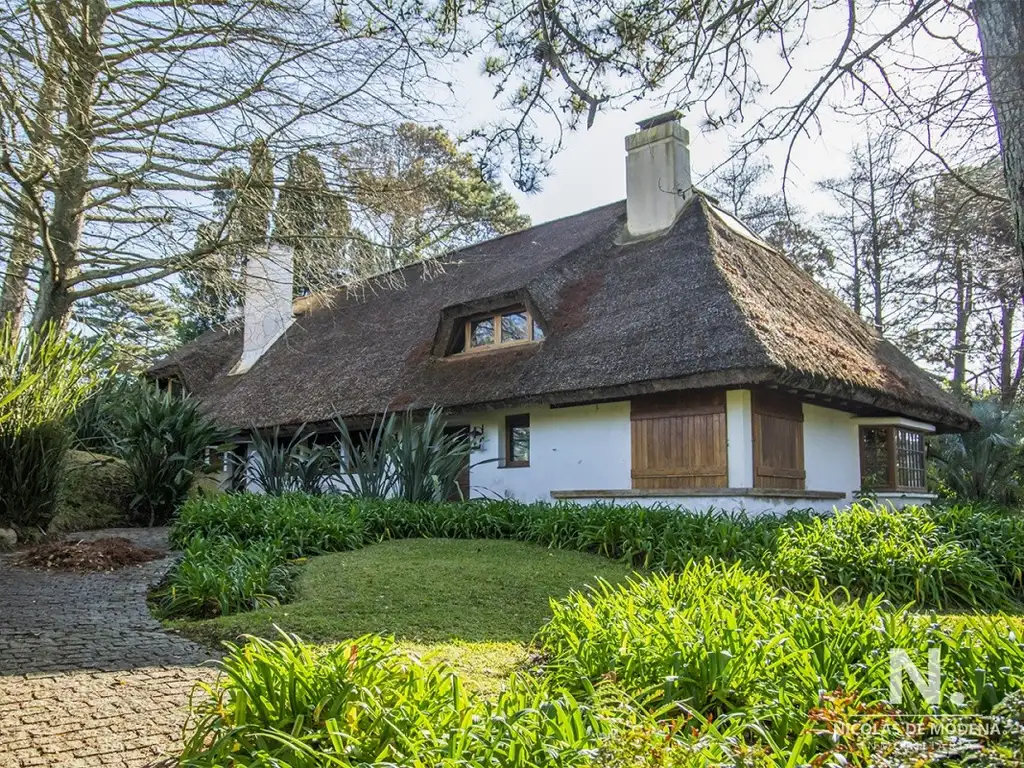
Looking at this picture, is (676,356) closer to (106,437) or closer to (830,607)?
(830,607)

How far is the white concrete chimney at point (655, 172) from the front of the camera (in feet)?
41.9

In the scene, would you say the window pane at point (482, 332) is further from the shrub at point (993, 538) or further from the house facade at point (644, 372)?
the shrub at point (993, 538)

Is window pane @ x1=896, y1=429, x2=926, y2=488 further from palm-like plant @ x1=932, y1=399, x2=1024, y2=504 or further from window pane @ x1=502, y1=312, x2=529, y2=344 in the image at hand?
window pane @ x1=502, y1=312, x2=529, y2=344

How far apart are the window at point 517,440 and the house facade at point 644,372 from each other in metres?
0.04

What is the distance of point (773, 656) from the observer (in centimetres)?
300

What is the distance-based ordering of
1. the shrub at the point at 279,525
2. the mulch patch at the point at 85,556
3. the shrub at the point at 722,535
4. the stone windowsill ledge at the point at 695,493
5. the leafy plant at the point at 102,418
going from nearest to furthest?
the shrub at the point at 722,535 < the mulch patch at the point at 85,556 < the shrub at the point at 279,525 < the stone windowsill ledge at the point at 695,493 < the leafy plant at the point at 102,418

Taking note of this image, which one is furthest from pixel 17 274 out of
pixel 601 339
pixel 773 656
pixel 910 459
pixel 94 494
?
pixel 910 459

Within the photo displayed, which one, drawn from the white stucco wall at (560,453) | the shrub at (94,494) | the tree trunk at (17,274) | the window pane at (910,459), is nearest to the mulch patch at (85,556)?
the shrub at (94,494)

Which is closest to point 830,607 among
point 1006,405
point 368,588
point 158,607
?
point 368,588

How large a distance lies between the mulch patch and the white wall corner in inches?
267

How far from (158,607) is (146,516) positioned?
5704 mm

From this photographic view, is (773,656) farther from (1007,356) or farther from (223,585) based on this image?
(1007,356)

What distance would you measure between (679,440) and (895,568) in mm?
4418

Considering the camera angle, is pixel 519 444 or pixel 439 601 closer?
pixel 439 601
